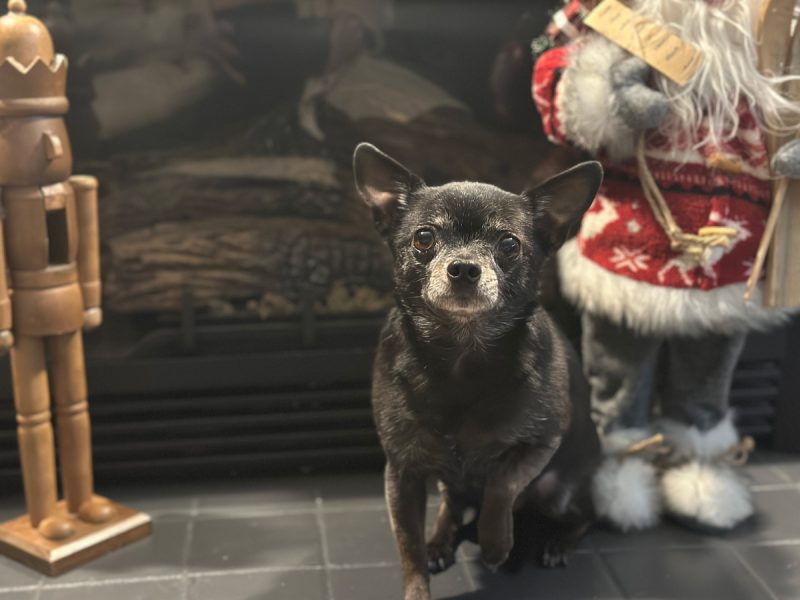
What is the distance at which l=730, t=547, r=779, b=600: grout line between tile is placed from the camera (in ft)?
5.30

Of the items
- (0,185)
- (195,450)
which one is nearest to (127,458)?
(195,450)

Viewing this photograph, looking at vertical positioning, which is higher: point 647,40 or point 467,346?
point 647,40

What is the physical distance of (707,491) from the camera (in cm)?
180

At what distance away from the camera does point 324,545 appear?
5.81ft

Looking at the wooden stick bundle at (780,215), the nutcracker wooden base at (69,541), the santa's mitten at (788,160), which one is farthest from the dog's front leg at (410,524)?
the santa's mitten at (788,160)

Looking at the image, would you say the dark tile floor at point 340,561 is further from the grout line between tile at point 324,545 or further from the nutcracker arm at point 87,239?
the nutcracker arm at point 87,239

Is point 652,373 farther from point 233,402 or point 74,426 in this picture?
point 74,426

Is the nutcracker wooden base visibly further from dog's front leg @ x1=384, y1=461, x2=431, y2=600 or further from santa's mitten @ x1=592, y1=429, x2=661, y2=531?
santa's mitten @ x1=592, y1=429, x2=661, y2=531

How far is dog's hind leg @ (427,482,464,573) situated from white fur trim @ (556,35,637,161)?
658 mm

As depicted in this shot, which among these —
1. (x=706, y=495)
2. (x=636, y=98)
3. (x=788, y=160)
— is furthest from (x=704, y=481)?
(x=636, y=98)

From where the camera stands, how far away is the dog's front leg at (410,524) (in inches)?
58.3

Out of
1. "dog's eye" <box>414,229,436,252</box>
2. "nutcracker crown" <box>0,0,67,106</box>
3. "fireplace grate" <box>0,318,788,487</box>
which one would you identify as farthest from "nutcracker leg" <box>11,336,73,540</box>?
"dog's eye" <box>414,229,436,252</box>

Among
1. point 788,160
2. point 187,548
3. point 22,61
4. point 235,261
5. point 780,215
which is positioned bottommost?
point 187,548

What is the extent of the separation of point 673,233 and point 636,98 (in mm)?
241
